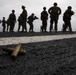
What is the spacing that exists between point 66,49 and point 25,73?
247 cm

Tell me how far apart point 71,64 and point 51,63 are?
1.64ft

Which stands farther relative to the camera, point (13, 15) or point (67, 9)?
point (13, 15)

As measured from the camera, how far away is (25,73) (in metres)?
6.44

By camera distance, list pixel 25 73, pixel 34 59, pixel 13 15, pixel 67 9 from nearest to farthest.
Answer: pixel 25 73 < pixel 34 59 < pixel 67 9 < pixel 13 15

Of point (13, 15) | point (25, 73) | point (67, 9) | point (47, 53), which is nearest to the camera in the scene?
point (25, 73)

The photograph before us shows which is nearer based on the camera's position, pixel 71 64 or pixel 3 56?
pixel 71 64

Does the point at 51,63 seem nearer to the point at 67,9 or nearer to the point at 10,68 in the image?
the point at 10,68

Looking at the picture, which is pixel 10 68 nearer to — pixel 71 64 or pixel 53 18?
pixel 71 64

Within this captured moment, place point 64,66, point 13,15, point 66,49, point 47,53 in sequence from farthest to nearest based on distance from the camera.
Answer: point 13,15 < point 66,49 < point 47,53 < point 64,66

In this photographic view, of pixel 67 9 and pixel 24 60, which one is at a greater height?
pixel 67 9

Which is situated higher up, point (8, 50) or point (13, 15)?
point (13, 15)

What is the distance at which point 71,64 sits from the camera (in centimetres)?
704

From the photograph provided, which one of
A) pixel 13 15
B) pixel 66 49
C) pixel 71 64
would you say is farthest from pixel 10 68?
pixel 13 15

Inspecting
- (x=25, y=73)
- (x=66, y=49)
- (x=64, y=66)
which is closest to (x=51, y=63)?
(x=64, y=66)
